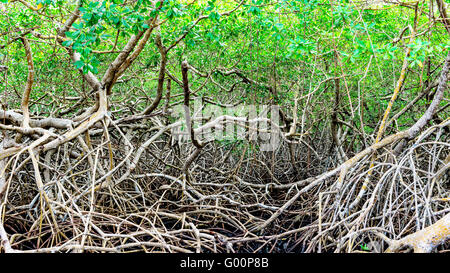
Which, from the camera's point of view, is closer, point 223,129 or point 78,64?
point 78,64

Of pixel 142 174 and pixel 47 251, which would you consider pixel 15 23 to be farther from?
pixel 47 251

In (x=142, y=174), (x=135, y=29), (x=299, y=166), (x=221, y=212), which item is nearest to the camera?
(x=135, y=29)

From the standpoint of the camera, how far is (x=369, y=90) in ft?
14.9

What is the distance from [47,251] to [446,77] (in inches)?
118

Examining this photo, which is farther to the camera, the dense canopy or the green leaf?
the dense canopy

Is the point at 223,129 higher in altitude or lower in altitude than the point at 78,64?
lower

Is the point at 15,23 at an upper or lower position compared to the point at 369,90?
upper

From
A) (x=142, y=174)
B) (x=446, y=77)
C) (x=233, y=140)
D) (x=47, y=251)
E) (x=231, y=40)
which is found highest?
(x=231, y=40)

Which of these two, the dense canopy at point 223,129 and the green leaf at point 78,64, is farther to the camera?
the dense canopy at point 223,129

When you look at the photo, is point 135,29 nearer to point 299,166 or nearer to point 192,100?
point 192,100

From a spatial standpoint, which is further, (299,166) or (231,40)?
(299,166)
